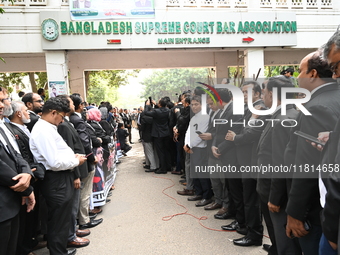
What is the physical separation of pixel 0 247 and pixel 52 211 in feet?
2.37

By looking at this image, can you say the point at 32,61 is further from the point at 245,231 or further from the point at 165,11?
the point at 245,231

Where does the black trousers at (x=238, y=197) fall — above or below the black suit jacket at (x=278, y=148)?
below

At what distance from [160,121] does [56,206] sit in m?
4.76

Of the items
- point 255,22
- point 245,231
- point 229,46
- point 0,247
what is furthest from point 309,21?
point 0,247

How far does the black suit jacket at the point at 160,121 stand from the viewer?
7.53 meters

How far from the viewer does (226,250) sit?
337 centimetres

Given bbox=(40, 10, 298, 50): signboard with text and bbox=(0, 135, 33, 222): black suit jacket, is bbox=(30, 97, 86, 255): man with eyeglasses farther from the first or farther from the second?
bbox=(40, 10, 298, 50): signboard with text

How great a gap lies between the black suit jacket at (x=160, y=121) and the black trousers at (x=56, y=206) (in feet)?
15.0

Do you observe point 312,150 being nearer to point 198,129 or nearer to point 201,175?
point 198,129

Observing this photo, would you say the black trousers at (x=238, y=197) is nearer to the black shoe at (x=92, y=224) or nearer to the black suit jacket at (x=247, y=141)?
the black suit jacket at (x=247, y=141)

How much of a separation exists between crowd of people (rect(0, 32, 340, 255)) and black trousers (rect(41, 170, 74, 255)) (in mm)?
11

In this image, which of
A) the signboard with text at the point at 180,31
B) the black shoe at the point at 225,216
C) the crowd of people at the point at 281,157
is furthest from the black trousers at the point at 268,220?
the signboard with text at the point at 180,31

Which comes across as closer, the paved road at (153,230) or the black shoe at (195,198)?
the paved road at (153,230)

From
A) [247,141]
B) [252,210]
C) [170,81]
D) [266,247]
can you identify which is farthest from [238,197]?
[170,81]
